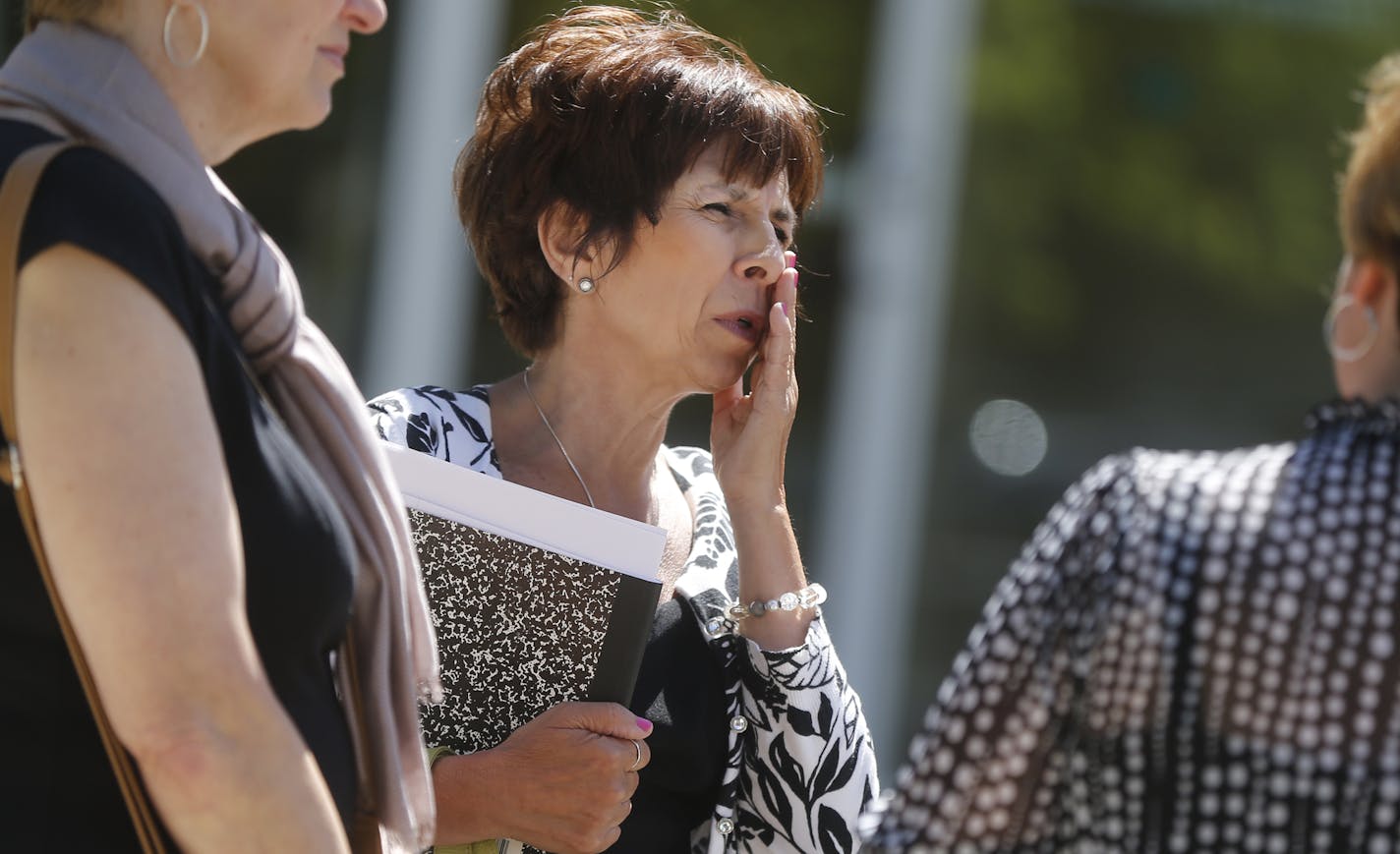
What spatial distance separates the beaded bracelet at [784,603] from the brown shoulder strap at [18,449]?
101cm

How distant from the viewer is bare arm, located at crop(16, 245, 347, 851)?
131 cm

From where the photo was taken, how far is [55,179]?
135 centimetres

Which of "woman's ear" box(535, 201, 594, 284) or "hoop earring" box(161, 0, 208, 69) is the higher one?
"hoop earring" box(161, 0, 208, 69)

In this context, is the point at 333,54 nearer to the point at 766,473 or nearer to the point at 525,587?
the point at 525,587

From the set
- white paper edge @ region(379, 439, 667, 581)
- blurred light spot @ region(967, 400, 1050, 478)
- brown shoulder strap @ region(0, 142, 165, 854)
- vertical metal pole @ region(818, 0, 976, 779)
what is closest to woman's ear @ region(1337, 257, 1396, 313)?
white paper edge @ region(379, 439, 667, 581)

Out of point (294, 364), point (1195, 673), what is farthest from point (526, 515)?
point (1195, 673)

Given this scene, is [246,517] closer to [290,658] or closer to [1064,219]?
[290,658]

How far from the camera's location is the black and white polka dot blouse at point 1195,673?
4.89 ft

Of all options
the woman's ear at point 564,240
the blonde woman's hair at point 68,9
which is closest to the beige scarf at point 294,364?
the blonde woman's hair at point 68,9

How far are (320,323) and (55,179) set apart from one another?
3876 mm

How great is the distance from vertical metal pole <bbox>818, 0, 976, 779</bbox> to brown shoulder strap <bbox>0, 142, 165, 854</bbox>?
4575mm

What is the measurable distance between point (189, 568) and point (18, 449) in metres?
0.16

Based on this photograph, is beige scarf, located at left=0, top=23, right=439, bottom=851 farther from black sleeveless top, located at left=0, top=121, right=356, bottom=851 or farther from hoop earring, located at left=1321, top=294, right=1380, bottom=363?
hoop earring, located at left=1321, top=294, right=1380, bottom=363

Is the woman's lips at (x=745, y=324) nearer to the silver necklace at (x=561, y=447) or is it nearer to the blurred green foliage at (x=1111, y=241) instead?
the silver necklace at (x=561, y=447)
